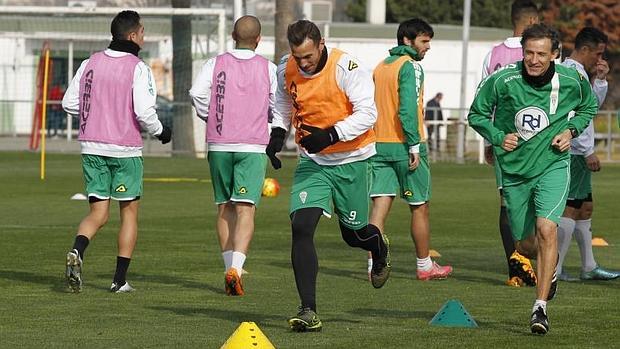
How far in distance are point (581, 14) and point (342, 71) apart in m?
56.5

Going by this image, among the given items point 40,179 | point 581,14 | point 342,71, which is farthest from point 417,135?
point 581,14

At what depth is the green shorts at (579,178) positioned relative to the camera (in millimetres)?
13719

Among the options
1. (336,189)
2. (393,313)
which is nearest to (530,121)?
(336,189)

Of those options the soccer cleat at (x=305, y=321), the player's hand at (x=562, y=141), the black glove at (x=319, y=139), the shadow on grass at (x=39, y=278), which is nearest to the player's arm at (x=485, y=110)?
the player's hand at (x=562, y=141)

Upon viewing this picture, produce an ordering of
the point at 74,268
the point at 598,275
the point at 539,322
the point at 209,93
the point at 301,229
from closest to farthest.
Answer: the point at 539,322 < the point at 301,229 < the point at 74,268 < the point at 209,93 < the point at 598,275

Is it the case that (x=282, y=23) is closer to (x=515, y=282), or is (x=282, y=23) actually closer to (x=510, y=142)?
(x=515, y=282)

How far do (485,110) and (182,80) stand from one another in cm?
3015

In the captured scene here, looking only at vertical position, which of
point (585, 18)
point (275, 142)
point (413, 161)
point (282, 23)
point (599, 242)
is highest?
point (585, 18)

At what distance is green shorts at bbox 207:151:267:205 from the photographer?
12.6 metres

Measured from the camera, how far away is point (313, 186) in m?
10.4

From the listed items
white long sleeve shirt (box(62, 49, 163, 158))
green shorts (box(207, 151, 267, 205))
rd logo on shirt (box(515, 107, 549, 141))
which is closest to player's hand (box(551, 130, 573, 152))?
rd logo on shirt (box(515, 107, 549, 141))

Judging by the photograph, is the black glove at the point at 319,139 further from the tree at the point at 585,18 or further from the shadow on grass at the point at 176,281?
the tree at the point at 585,18

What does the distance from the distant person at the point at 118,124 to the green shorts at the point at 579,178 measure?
346 cm

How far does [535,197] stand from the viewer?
10359mm
